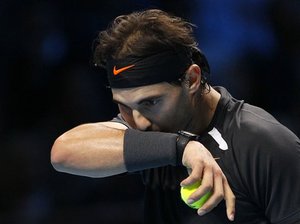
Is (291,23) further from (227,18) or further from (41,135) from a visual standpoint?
(41,135)

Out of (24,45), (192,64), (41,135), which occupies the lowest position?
(41,135)

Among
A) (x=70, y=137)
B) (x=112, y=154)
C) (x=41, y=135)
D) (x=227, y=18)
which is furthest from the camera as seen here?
(x=227, y=18)

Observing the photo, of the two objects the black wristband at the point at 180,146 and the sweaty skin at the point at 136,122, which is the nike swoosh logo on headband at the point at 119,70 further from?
the black wristband at the point at 180,146

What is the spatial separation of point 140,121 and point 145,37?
33 cm

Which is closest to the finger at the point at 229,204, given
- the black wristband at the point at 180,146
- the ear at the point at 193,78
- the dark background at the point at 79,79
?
the black wristband at the point at 180,146

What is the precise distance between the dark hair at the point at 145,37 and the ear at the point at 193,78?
69mm

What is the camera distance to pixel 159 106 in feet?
8.50

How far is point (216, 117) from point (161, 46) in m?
0.36

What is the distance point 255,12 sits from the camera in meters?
5.59

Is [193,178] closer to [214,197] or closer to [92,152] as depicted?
[214,197]

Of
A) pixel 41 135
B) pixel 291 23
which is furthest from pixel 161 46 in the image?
pixel 291 23

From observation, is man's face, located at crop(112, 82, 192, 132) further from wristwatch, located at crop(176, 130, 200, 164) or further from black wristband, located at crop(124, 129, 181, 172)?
wristwatch, located at crop(176, 130, 200, 164)

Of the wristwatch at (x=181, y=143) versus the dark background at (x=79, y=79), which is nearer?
the wristwatch at (x=181, y=143)

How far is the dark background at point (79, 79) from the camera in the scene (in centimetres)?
517
